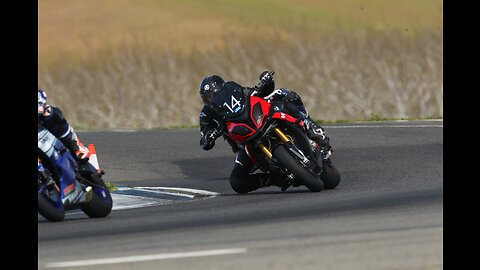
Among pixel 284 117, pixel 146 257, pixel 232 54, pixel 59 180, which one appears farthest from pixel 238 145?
pixel 232 54

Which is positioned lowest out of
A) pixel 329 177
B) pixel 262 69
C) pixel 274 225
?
pixel 262 69

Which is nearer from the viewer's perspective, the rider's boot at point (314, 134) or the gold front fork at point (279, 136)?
the gold front fork at point (279, 136)

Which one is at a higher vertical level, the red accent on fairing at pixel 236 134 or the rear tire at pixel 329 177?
the red accent on fairing at pixel 236 134

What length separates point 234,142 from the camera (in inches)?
680

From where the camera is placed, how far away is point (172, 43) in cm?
5672

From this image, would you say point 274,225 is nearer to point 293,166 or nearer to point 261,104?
point 293,166

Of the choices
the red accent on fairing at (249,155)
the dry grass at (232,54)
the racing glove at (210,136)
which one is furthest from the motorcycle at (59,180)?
the dry grass at (232,54)

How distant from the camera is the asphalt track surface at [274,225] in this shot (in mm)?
10641

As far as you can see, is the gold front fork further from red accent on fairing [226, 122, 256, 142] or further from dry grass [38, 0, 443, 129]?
dry grass [38, 0, 443, 129]

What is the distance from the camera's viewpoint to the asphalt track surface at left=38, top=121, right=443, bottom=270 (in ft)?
34.9

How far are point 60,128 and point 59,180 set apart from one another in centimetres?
62

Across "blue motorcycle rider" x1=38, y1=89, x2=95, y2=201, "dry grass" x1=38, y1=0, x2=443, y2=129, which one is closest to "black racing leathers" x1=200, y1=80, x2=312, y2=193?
"blue motorcycle rider" x1=38, y1=89, x2=95, y2=201

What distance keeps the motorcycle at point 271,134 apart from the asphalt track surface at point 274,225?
13.1 inches

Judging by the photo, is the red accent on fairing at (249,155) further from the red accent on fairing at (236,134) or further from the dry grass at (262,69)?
the dry grass at (262,69)
